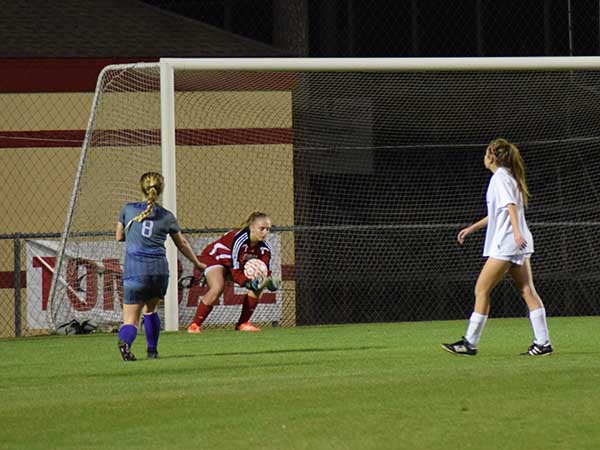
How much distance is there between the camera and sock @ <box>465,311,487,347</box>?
1091cm

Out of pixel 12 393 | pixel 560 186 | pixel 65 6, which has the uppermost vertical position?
pixel 65 6

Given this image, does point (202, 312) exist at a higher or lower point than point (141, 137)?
lower

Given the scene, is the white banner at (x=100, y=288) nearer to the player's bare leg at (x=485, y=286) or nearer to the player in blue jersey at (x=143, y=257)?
the player in blue jersey at (x=143, y=257)

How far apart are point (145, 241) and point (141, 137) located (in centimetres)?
702

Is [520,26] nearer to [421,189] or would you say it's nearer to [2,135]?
[421,189]

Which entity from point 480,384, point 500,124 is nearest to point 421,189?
point 500,124

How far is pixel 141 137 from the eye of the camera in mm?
18172

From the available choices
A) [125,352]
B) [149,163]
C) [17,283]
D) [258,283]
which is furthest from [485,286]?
[17,283]

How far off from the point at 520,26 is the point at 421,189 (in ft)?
22.4

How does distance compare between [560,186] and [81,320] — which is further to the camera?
[560,186]

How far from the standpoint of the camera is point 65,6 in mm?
23000

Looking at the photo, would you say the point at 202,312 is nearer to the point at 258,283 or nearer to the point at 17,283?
the point at 258,283

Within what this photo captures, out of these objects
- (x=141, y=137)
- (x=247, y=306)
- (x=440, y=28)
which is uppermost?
(x=440, y=28)

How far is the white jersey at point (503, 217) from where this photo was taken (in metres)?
10.9
